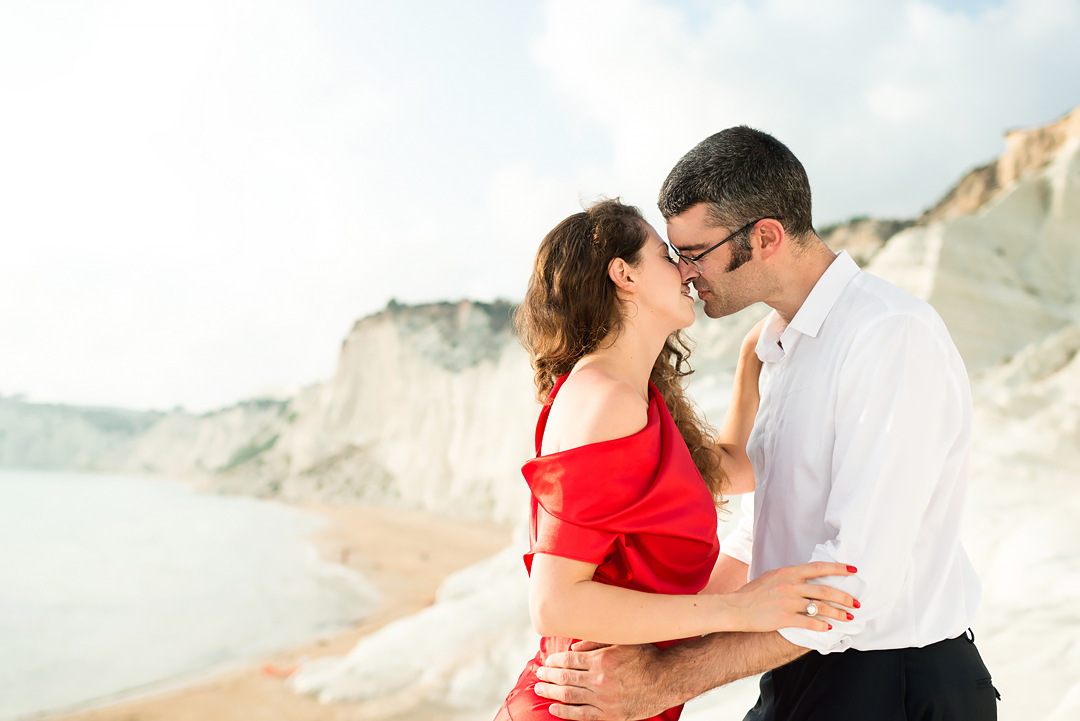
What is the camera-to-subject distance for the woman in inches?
63.0

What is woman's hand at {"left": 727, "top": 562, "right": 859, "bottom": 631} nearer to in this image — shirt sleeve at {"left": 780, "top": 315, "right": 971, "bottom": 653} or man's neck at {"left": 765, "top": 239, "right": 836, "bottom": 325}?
shirt sleeve at {"left": 780, "top": 315, "right": 971, "bottom": 653}

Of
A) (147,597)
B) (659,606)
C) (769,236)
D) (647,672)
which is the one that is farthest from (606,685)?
(147,597)

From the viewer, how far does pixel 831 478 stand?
1750 millimetres

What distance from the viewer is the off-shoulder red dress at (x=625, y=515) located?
1604mm

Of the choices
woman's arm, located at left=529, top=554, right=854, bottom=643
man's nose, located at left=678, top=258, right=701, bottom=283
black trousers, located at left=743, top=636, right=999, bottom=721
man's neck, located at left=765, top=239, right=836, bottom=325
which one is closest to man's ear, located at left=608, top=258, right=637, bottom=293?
man's nose, located at left=678, top=258, right=701, bottom=283

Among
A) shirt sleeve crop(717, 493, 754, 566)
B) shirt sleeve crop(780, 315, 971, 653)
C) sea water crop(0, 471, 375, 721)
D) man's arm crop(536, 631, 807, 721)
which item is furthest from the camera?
sea water crop(0, 471, 375, 721)

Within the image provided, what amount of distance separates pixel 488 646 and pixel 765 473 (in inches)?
214

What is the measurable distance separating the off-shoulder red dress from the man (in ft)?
0.56

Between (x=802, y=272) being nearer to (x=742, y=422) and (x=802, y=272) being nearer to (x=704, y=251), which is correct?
(x=704, y=251)

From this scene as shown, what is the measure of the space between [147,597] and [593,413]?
15265 millimetres

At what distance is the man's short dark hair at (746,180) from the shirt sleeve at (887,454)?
436mm

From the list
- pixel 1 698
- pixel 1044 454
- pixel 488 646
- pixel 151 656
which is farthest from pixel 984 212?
pixel 1 698

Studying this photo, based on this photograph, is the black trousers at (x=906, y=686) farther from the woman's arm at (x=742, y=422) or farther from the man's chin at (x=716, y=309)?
the man's chin at (x=716, y=309)

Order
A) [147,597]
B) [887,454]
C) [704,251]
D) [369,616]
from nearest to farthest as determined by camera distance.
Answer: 1. [887,454]
2. [704,251]
3. [369,616]
4. [147,597]
